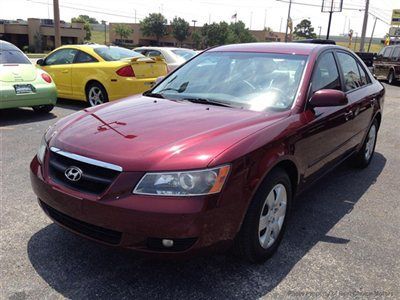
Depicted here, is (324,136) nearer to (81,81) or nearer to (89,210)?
(89,210)

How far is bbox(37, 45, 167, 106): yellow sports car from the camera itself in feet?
28.9

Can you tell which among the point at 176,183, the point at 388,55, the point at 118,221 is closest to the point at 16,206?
the point at 118,221

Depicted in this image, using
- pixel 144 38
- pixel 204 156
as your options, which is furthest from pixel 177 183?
pixel 144 38

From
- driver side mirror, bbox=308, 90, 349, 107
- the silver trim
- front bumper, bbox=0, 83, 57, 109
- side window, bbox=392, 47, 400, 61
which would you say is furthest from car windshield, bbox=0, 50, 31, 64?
side window, bbox=392, 47, 400, 61

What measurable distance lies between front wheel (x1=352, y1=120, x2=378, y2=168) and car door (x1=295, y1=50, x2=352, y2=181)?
96 cm

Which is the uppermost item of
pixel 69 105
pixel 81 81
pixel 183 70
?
pixel 183 70

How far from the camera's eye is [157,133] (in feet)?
9.63

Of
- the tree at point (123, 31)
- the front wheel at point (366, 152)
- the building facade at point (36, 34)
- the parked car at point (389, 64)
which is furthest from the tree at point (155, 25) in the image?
the front wheel at point (366, 152)

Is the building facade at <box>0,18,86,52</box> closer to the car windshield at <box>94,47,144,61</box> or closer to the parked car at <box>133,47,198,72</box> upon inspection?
the parked car at <box>133,47,198,72</box>

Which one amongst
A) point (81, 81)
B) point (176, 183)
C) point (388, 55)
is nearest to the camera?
point (176, 183)

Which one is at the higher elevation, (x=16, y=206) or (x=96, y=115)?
(x=96, y=115)

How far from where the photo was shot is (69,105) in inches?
390

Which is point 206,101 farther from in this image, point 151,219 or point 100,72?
point 100,72

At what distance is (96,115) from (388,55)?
775 inches
